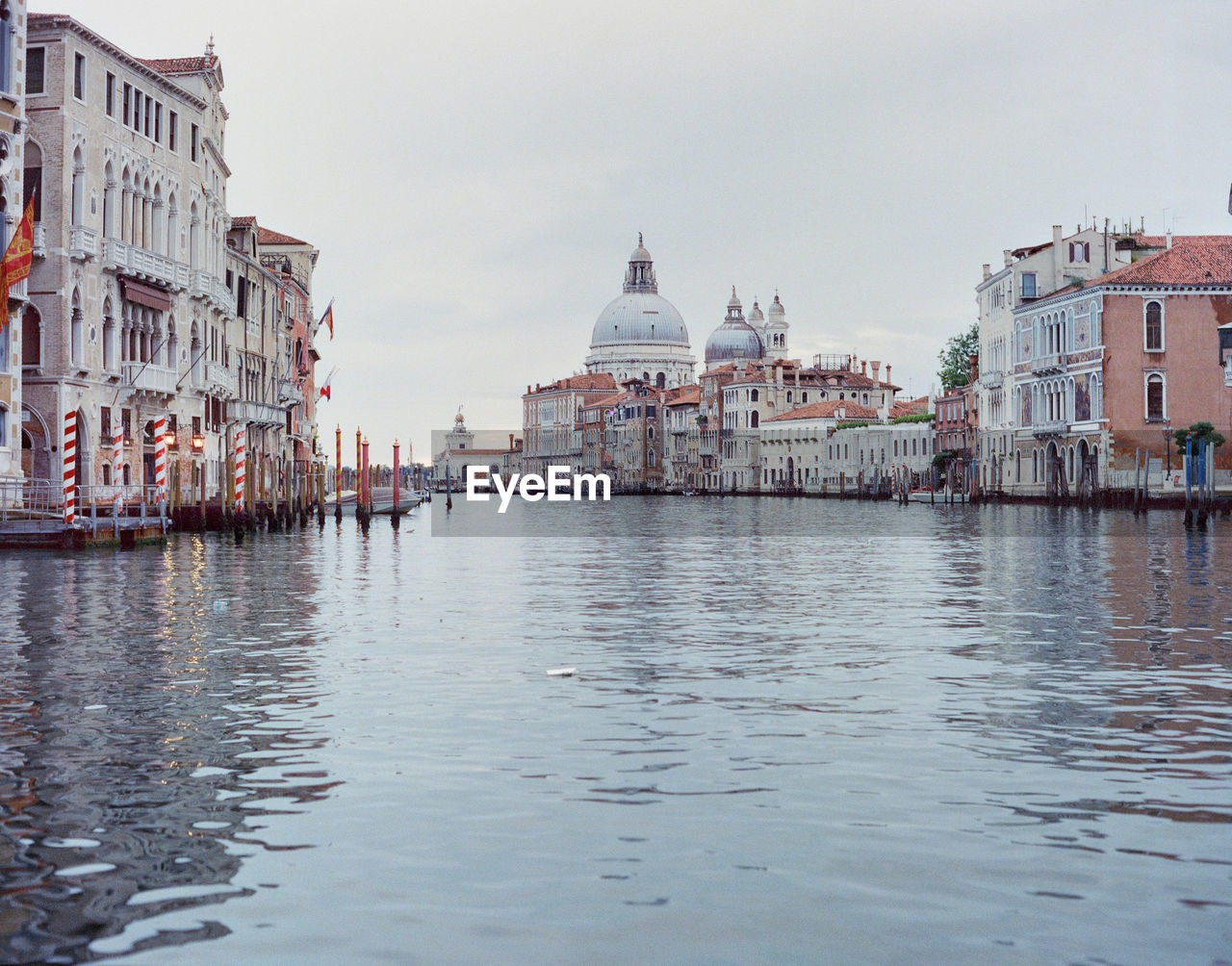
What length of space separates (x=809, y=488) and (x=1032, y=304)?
63.1 metres

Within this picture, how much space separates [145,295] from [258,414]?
15062 millimetres

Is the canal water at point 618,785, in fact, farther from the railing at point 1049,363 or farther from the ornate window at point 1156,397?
the railing at point 1049,363

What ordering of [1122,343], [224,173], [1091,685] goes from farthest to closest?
[1122,343], [224,173], [1091,685]

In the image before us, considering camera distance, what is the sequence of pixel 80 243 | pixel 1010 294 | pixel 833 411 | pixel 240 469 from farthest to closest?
1. pixel 833 411
2. pixel 1010 294
3. pixel 240 469
4. pixel 80 243

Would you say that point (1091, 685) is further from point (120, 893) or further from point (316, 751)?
point (120, 893)

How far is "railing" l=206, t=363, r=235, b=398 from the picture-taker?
161 ft

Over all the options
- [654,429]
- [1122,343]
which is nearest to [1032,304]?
[1122,343]

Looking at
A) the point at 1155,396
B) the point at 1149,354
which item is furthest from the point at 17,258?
the point at 1155,396

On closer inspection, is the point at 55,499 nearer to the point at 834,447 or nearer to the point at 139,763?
the point at 139,763

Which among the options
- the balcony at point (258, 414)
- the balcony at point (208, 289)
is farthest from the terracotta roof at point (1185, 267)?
the balcony at point (208, 289)

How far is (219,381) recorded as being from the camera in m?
50.5

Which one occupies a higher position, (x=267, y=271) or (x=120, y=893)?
(x=267, y=271)

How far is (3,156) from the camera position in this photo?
1232 inches

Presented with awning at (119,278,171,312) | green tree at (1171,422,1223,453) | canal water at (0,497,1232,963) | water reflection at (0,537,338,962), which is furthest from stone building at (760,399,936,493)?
water reflection at (0,537,338,962)
